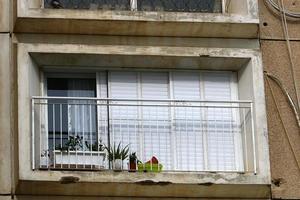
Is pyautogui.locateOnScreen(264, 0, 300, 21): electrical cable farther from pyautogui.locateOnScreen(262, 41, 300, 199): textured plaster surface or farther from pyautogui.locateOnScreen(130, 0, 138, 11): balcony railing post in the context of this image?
pyautogui.locateOnScreen(130, 0, 138, 11): balcony railing post

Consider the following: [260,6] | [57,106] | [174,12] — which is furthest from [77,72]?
[260,6]

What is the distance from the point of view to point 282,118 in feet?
57.1

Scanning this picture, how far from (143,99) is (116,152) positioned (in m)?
1.13

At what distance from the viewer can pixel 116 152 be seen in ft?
55.5

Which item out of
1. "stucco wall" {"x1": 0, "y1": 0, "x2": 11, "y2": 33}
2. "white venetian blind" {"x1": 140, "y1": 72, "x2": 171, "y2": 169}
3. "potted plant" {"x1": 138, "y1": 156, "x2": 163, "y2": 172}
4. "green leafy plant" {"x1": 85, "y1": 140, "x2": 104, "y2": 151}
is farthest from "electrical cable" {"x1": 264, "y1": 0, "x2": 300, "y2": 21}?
"stucco wall" {"x1": 0, "y1": 0, "x2": 11, "y2": 33}

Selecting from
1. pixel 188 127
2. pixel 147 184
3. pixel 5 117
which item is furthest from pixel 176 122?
pixel 5 117

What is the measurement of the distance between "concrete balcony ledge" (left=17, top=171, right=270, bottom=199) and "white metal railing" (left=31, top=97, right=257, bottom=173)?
582mm

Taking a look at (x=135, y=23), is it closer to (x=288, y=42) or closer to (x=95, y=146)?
(x=95, y=146)

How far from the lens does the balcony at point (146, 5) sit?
59.6ft

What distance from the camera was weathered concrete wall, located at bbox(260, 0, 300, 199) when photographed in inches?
667

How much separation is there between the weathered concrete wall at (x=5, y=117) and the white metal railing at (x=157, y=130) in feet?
1.92

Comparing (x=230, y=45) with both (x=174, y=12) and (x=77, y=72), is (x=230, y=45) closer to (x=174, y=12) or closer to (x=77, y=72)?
(x=174, y=12)

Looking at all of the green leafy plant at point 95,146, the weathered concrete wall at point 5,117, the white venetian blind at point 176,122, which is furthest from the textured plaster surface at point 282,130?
the weathered concrete wall at point 5,117

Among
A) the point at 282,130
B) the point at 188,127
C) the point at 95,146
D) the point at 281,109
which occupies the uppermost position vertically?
the point at 281,109
